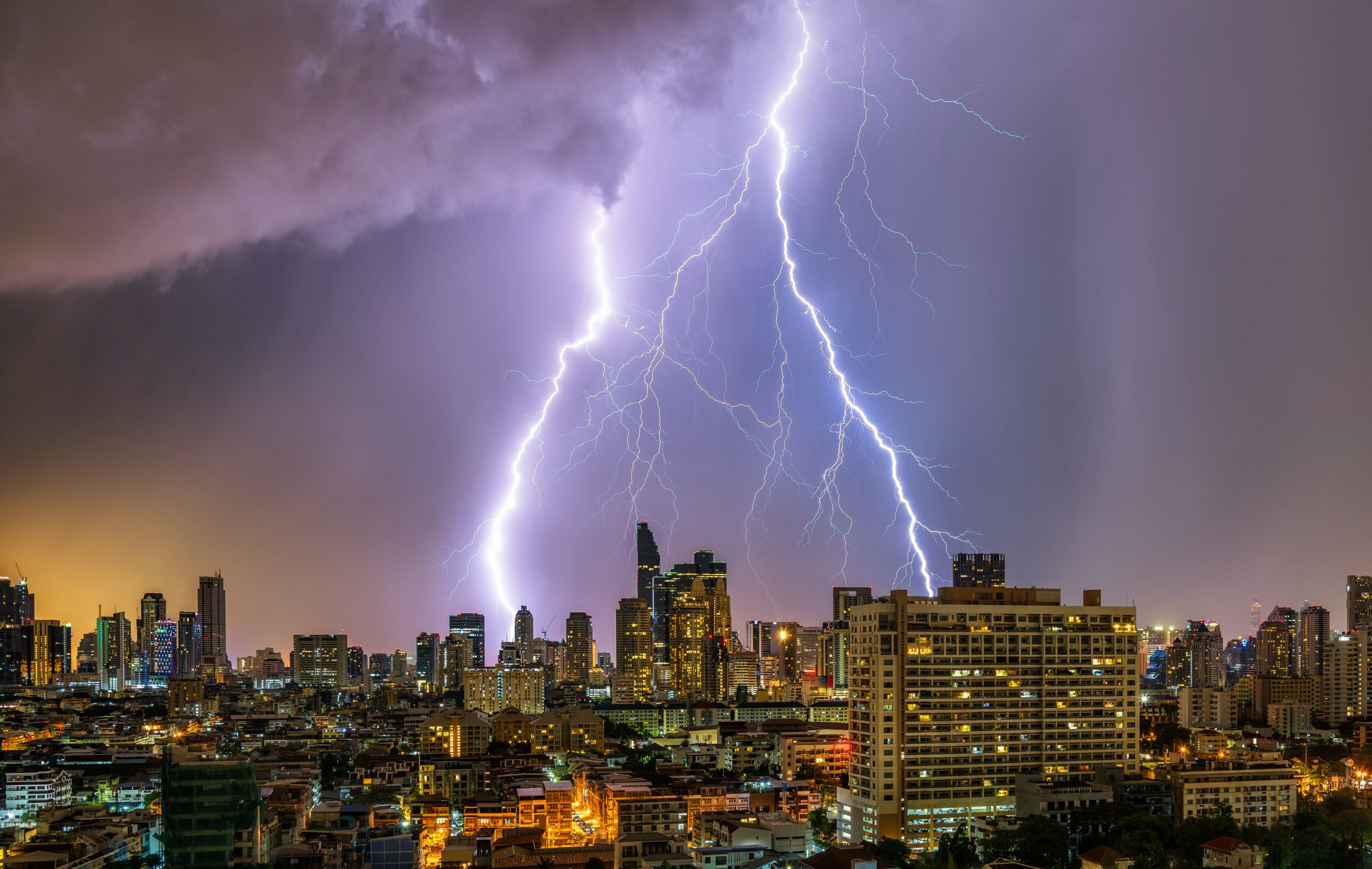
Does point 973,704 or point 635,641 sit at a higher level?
point 973,704

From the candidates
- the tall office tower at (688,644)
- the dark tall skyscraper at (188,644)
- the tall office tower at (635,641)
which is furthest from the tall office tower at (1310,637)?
the dark tall skyscraper at (188,644)

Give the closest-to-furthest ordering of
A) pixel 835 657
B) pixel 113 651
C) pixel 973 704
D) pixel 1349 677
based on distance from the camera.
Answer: pixel 973 704 < pixel 1349 677 < pixel 835 657 < pixel 113 651

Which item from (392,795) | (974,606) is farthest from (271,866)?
(974,606)

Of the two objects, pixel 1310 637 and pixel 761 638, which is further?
pixel 761 638

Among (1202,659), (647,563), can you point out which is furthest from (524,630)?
(1202,659)

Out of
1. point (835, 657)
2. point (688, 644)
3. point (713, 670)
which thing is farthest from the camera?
point (688, 644)

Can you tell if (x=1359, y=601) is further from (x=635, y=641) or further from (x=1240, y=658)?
(x=635, y=641)

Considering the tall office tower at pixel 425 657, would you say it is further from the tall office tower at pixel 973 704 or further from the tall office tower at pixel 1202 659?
the tall office tower at pixel 973 704
